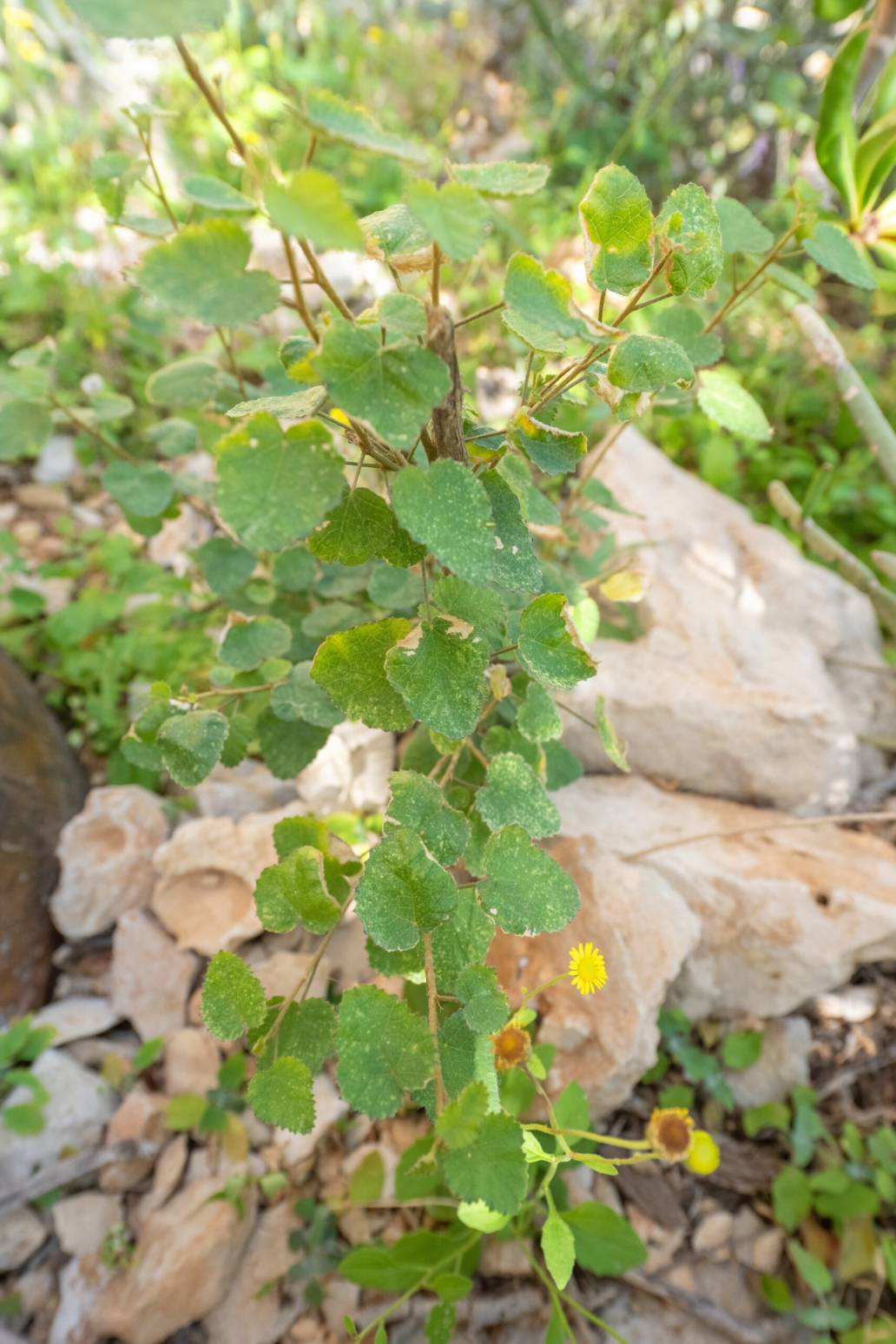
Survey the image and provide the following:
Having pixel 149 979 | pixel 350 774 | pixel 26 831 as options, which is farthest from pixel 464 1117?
pixel 26 831

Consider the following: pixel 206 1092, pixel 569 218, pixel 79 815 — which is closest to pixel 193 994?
pixel 206 1092

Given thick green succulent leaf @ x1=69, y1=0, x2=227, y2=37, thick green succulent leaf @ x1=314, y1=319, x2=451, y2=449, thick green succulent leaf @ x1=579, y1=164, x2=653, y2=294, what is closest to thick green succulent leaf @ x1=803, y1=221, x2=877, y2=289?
thick green succulent leaf @ x1=579, y1=164, x2=653, y2=294

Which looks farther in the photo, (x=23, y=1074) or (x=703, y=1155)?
(x=23, y=1074)

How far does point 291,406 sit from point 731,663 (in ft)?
4.02

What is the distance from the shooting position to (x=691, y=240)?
58 cm

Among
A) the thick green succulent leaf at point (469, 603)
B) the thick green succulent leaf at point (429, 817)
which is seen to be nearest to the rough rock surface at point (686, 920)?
the thick green succulent leaf at point (429, 817)

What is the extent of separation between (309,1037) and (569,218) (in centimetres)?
273

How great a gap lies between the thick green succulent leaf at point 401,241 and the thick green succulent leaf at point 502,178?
70 mm

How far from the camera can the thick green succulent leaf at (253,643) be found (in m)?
0.92

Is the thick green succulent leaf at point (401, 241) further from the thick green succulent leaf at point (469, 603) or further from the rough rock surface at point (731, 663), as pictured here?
the rough rock surface at point (731, 663)

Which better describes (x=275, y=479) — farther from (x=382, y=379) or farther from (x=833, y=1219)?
(x=833, y=1219)

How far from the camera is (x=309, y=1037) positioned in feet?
2.43

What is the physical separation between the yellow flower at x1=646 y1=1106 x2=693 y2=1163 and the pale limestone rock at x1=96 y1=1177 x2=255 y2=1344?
0.74 metres

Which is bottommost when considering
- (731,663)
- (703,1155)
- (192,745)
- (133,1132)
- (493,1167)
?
(133,1132)
